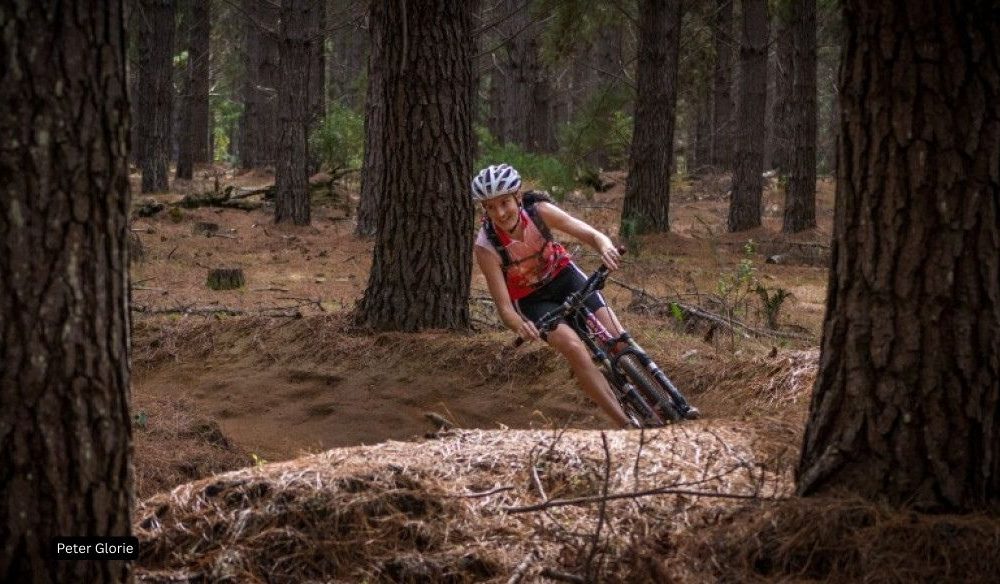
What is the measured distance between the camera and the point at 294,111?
17016 mm

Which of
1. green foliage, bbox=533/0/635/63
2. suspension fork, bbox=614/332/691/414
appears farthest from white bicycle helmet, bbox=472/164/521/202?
green foliage, bbox=533/0/635/63

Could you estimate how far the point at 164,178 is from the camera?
2220 centimetres

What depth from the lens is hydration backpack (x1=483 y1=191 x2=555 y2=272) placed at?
21.8 feet

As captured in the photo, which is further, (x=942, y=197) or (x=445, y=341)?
(x=445, y=341)

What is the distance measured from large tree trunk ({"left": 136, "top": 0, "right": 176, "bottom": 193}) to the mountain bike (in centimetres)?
1703

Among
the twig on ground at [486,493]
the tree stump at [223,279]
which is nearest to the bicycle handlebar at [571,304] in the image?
the twig on ground at [486,493]

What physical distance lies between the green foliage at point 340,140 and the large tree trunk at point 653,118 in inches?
250

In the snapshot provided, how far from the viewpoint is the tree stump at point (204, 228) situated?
16734 millimetres

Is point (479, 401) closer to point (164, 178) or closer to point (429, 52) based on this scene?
point (429, 52)

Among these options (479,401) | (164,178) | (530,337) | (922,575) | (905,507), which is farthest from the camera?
(164,178)

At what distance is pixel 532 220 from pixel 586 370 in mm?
977

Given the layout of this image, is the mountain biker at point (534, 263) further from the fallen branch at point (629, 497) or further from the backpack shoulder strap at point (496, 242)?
the fallen branch at point (629, 497)

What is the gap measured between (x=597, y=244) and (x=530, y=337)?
0.70 meters

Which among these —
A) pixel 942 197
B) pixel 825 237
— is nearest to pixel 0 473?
pixel 942 197
